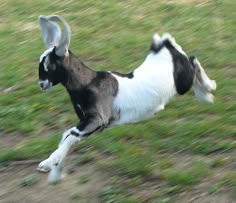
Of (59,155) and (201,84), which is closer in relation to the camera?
(59,155)

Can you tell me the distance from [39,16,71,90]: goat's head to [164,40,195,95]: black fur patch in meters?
0.93

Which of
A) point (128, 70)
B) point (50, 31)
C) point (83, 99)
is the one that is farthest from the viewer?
point (128, 70)

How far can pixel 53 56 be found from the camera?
4.79 m

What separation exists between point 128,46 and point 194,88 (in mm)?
1712

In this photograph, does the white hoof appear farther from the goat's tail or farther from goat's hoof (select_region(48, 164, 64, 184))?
the goat's tail

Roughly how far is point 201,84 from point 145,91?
0.85m

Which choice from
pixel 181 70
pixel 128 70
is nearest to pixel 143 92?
pixel 181 70

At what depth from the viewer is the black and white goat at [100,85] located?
4.77 m

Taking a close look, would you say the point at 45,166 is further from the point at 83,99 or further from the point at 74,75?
the point at 74,75

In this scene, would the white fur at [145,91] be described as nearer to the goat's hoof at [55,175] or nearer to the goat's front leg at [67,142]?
the goat's front leg at [67,142]

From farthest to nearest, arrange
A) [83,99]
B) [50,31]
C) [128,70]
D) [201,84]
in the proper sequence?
[128,70] < [201,84] < [50,31] < [83,99]

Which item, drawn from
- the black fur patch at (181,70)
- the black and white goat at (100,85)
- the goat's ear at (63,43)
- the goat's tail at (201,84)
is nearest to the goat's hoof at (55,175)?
the black and white goat at (100,85)

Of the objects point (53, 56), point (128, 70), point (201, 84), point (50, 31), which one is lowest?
point (128, 70)

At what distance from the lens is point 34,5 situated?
8.80 metres
